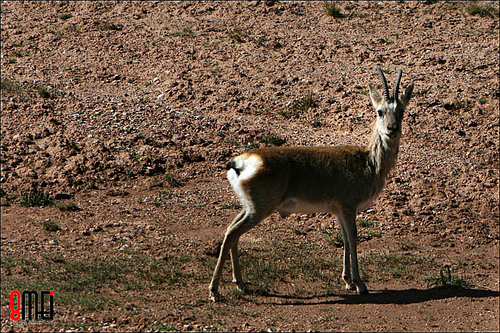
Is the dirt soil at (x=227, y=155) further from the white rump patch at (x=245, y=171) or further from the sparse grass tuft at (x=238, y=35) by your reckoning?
the white rump patch at (x=245, y=171)

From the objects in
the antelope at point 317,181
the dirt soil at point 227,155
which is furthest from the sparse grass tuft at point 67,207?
the antelope at point 317,181

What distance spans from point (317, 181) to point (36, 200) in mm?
6104

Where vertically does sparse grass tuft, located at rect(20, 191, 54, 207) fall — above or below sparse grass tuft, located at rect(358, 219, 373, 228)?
above

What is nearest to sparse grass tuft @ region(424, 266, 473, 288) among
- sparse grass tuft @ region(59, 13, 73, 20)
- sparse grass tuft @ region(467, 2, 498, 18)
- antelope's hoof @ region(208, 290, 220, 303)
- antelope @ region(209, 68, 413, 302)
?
antelope @ region(209, 68, 413, 302)

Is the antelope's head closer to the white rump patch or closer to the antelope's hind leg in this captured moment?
the white rump patch

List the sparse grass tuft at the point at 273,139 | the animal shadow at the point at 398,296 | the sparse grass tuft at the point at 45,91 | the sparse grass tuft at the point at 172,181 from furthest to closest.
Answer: the sparse grass tuft at the point at 45,91
the sparse grass tuft at the point at 273,139
the sparse grass tuft at the point at 172,181
the animal shadow at the point at 398,296

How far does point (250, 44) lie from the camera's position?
68.6ft

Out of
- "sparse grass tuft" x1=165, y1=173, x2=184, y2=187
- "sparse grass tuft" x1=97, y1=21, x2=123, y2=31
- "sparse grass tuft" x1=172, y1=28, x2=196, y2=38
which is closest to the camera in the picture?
"sparse grass tuft" x1=165, y1=173, x2=184, y2=187

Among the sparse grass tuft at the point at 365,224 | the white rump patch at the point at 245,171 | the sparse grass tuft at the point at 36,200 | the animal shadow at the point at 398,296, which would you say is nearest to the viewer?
the white rump patch at the point at 245,171

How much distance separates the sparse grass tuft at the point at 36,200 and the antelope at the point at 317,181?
16.2 ft

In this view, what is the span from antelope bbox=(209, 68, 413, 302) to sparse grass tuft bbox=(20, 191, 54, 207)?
16.2 feet

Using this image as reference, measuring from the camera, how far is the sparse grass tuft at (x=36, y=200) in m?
13.4

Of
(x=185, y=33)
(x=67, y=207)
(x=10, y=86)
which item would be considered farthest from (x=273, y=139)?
(x=10, y=86)

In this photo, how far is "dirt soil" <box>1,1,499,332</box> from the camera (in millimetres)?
10047
